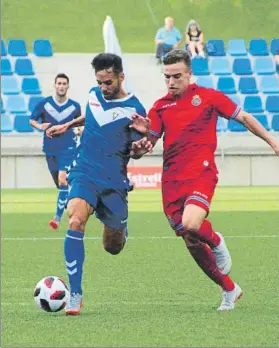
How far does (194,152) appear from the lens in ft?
27.6

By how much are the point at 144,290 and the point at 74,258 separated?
135 centimetres

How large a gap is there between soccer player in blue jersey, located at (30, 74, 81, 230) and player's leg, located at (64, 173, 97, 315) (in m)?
7.87

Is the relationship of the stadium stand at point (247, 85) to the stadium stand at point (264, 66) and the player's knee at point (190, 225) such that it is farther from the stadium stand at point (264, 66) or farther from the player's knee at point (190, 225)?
Result: the player's knee at point (190, 225)

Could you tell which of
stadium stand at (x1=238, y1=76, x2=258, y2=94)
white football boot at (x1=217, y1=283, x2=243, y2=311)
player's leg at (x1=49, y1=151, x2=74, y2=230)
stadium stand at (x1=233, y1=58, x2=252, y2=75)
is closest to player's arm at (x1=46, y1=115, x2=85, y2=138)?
white football boot at (x1=217, y1=283, x2=243, y2=311)

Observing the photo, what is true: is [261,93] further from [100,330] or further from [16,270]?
[100,330]

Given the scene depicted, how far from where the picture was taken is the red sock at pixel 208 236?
832 cm

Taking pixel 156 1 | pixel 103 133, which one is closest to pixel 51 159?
pixel 103 133

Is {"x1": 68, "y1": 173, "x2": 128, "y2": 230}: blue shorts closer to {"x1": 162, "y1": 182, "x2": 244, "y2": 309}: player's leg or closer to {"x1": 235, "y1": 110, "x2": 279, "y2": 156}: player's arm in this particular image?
{"x1": 162, "y1": 182, "x2": 244, "y2": 309}: player's leg

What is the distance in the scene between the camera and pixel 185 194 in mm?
8391

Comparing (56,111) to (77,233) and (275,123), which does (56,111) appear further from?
(275,123)

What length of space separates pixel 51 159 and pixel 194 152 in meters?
8.98

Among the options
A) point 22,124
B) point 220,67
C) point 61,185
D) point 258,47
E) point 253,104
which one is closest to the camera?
point 61,185

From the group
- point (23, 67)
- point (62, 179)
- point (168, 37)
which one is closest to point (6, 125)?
point (23, 67)

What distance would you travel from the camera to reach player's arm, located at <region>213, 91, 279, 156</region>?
8.21 meters
